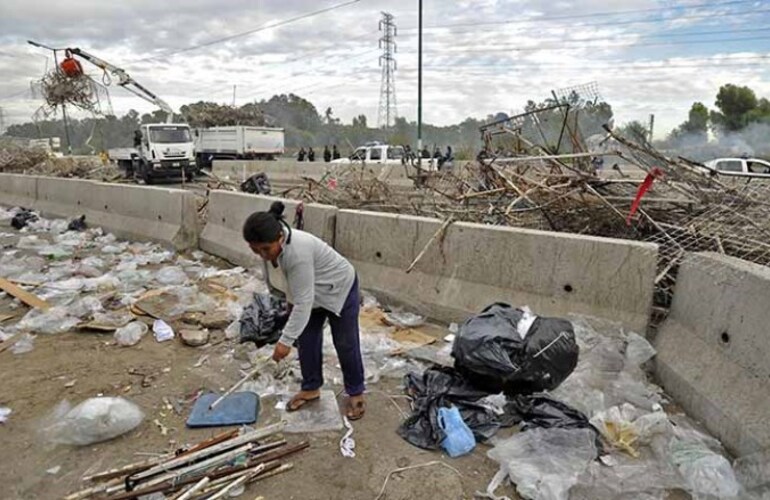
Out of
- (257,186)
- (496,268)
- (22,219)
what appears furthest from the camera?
(22,219)

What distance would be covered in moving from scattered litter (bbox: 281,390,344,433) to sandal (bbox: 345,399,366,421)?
0.21 ft

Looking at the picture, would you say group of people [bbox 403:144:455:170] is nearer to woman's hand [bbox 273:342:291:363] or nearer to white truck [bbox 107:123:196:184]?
white truck [bbox 107:123:196:184]

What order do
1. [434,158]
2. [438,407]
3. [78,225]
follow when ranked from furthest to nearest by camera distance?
A: [434,158] → [78,225] → [438,407]

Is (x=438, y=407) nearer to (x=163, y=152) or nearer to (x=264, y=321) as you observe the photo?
(x=264, y=321)

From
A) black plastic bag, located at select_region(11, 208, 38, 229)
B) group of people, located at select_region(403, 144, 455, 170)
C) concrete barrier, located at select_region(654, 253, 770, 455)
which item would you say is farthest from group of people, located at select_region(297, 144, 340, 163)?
concrete barrier, located at select_region(654, 253, 770, 455)

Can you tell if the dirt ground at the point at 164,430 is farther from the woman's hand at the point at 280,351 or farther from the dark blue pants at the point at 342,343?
the woman's hand at the point at 280,351

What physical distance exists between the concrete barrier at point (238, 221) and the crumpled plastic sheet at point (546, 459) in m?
3.53

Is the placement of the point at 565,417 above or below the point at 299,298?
below

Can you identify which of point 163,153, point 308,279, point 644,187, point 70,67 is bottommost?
point 308,279

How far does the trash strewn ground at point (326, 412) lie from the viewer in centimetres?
270

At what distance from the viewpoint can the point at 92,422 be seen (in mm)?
3145

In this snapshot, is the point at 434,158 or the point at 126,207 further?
the point at 434,158

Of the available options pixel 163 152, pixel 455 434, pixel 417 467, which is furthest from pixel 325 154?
pixel 417 467

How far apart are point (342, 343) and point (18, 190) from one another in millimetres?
13597
